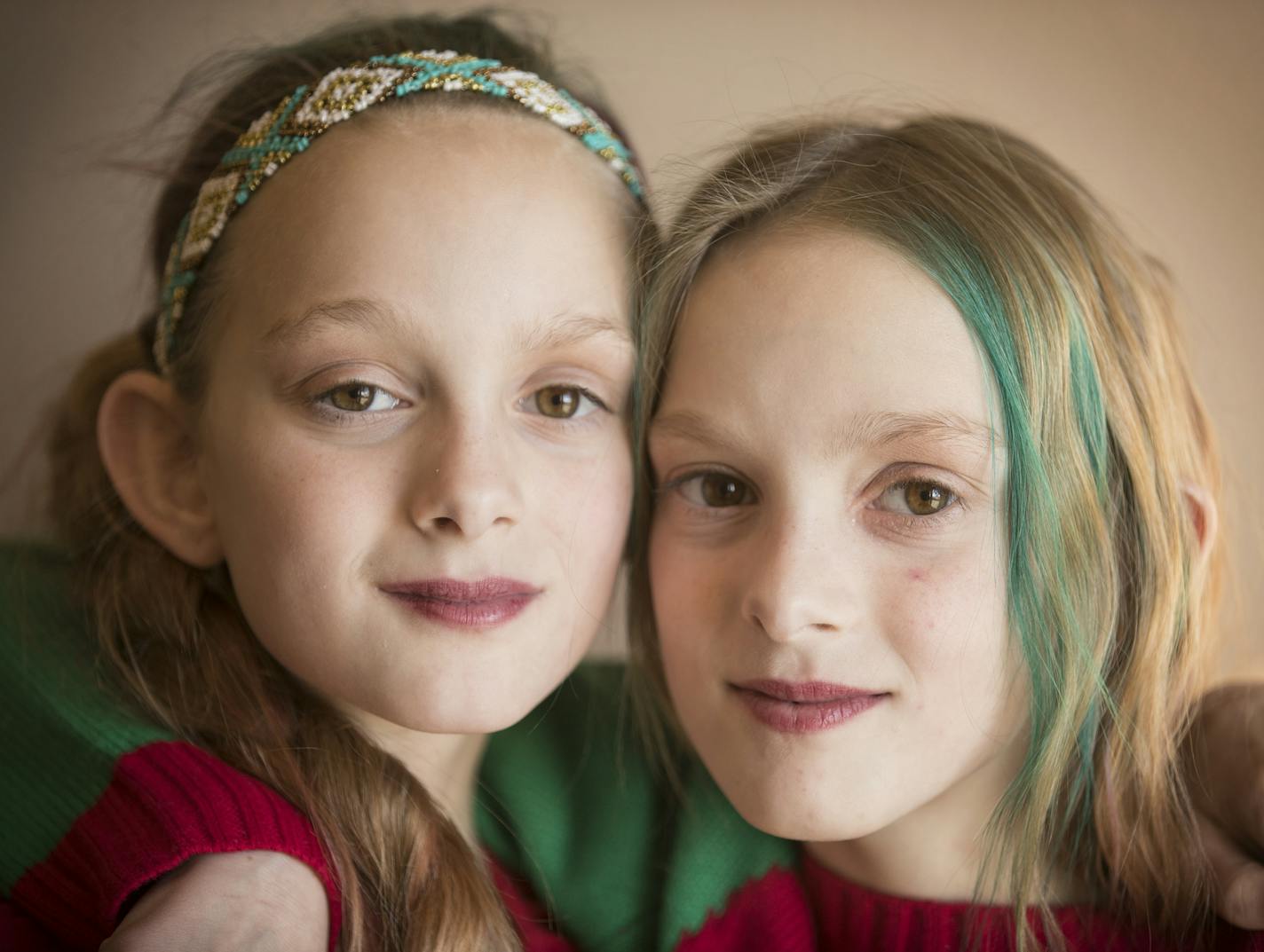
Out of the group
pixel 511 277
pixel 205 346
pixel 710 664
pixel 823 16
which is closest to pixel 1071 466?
pixel 710 664

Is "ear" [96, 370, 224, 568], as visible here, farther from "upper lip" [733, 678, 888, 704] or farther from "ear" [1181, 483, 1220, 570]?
"ear" [1181, 483, 1220, 570]

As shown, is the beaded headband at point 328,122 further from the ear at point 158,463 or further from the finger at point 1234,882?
the finger at point 1234,882

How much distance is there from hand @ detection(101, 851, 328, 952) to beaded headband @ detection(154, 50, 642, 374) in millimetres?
506

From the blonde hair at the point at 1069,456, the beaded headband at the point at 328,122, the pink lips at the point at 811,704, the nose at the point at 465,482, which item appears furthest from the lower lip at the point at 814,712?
the beaded headband at the point at 328,122

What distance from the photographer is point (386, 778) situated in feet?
3.26

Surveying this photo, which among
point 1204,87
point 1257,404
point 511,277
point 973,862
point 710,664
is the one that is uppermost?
point 1204,87

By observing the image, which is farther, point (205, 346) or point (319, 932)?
point (205, 346)

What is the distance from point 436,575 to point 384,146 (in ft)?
1.20

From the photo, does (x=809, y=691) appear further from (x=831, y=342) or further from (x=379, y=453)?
(x=379, y=453)

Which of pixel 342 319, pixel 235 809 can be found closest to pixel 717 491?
pixel 342 319

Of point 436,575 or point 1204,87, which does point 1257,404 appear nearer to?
point 1204,87

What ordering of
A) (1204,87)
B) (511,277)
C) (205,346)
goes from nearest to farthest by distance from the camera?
(511,277), (205,346), (1204,87)

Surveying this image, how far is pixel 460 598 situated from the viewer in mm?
937

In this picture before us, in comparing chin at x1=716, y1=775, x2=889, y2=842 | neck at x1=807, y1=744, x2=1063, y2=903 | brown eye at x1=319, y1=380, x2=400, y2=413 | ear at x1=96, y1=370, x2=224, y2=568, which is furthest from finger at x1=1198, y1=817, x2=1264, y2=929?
ear at x1=96, y1=370, x2=224, y2=568
